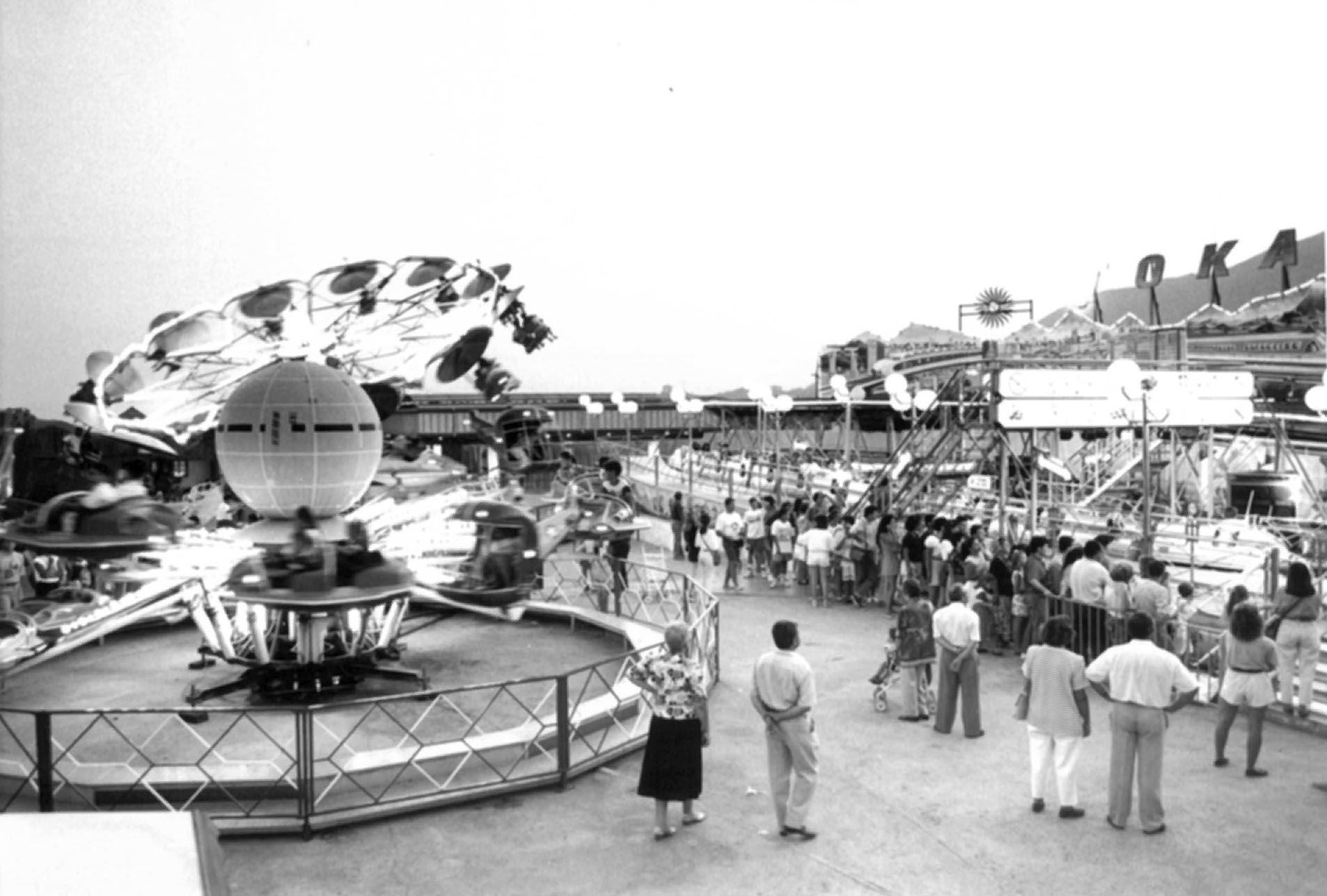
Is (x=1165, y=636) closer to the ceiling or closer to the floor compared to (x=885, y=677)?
closer to the ceiling

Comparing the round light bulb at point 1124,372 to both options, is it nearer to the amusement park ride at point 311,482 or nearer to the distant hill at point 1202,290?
the amusement park ride at point 311,482

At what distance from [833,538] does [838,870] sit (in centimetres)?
1147

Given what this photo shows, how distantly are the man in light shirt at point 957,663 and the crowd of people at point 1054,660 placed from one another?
0.02m

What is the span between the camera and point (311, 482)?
9.07 metres

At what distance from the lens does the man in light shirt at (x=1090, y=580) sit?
41.7 ft

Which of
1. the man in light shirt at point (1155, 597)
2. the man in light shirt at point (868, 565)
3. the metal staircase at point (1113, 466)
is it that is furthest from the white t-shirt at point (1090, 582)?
the metal staircase at point (1113, 466)

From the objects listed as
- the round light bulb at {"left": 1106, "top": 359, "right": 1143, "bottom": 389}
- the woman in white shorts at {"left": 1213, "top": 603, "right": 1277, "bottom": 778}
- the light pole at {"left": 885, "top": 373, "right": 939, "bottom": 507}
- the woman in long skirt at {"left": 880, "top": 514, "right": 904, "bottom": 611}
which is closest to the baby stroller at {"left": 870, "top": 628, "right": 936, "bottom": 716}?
the woman in white shorts at {"left": 1213, "top": 603, "right": 1277, "bottom": 778}

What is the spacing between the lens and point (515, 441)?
12430mm

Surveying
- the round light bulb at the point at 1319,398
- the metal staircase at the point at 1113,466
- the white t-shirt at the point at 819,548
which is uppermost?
the round light bulb at the point at 1319,398

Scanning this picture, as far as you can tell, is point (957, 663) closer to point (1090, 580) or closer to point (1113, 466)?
point (1090, 580)

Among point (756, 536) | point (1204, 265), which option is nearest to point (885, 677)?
point (756, 536)

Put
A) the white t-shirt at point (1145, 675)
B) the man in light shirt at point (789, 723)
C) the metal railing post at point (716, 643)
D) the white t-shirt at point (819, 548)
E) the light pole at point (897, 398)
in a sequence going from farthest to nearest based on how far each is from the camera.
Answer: the light pole at point (897, 398) < the white t-shirt at point (819, 548) < the metal railing post at point (716, 643) < the man in light shirt at point (789, 723) < the white t-shirt at point (1145, 675)

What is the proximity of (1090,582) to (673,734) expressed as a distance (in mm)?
6920

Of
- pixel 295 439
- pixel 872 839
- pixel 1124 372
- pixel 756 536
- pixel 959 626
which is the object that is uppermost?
pixel 1124 372
